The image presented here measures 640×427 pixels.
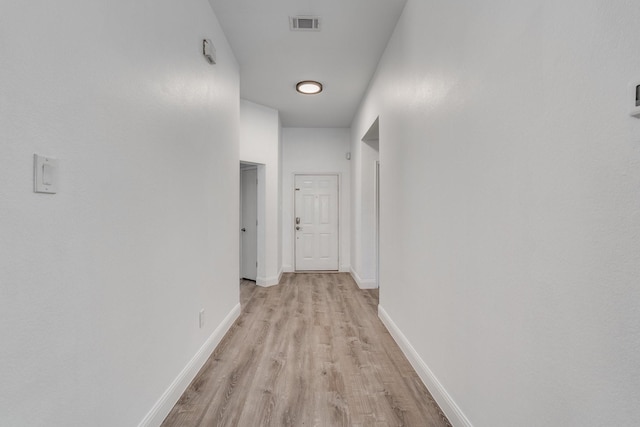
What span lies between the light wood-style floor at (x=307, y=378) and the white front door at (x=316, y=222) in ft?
7.71

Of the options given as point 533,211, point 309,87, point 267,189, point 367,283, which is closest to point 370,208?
point 367,283

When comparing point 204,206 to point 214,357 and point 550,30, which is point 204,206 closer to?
point 214,357

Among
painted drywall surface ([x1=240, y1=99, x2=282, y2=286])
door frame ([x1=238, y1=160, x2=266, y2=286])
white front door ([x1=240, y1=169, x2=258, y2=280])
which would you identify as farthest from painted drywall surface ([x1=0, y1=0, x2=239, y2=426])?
white front door ([x1=240, y1=169, x2=258, y2=280])

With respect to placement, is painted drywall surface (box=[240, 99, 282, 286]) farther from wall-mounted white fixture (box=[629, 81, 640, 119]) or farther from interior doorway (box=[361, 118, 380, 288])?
wall-mounted white fixture (box=[629, 81, 640, 119])

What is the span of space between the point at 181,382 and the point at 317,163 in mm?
4558

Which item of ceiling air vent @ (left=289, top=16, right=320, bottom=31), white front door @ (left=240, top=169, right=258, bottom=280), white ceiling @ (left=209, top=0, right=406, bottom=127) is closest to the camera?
white ceiling @ (left=209, top=0, right=406, bottom=127)

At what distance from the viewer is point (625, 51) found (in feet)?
2.59

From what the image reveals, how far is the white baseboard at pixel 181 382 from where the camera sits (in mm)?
1620

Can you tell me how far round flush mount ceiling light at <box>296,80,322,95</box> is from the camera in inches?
158

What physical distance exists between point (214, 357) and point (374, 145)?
3561 millimetres

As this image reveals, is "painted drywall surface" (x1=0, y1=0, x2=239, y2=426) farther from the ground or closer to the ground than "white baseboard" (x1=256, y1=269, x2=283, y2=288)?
farther from the ground

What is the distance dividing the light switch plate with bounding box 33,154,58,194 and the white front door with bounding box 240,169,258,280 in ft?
13.6

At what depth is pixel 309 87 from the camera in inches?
162

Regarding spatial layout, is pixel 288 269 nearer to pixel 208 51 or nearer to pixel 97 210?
pixel 208 51
